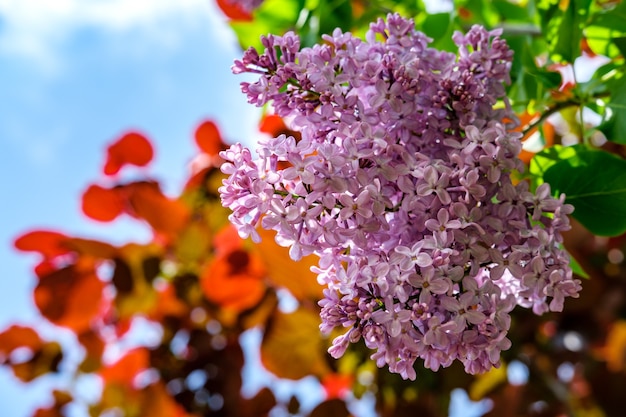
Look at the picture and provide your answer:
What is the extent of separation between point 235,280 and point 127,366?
340 mm

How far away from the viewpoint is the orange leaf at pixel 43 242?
104 centimetres

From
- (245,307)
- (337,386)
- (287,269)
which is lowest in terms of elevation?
(337,386)

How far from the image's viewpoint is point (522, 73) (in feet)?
1.80

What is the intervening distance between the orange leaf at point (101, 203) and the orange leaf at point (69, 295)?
3.8 inches

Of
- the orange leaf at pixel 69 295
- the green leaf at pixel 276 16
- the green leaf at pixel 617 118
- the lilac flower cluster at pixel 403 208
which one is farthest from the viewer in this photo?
the orange leaf at pixel 69 295

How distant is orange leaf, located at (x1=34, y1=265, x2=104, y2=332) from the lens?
992 millimetres

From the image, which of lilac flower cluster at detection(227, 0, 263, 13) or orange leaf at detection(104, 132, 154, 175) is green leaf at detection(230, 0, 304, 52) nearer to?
lilac flower cluster at detection(227, 0, 263, 13)

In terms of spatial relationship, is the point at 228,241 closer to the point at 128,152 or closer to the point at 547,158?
the point at 128,152

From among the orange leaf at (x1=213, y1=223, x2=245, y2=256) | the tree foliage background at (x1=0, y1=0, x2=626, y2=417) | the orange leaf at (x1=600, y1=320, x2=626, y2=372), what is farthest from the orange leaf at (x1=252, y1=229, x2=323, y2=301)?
the orange leaf at (x1=600, y1=320, x2=626, y2=372)

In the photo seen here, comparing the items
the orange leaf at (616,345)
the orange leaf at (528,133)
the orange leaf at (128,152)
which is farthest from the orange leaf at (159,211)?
the orange leaf at (616,345)

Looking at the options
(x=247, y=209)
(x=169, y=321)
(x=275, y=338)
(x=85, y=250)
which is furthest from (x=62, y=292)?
(x=247, y=209)

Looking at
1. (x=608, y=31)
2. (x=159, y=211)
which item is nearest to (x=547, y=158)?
(x=608, y=31)

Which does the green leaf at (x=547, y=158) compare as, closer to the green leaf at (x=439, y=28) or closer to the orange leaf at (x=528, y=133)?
the orange leaf at (x=528, y=133)

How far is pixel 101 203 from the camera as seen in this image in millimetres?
1086
